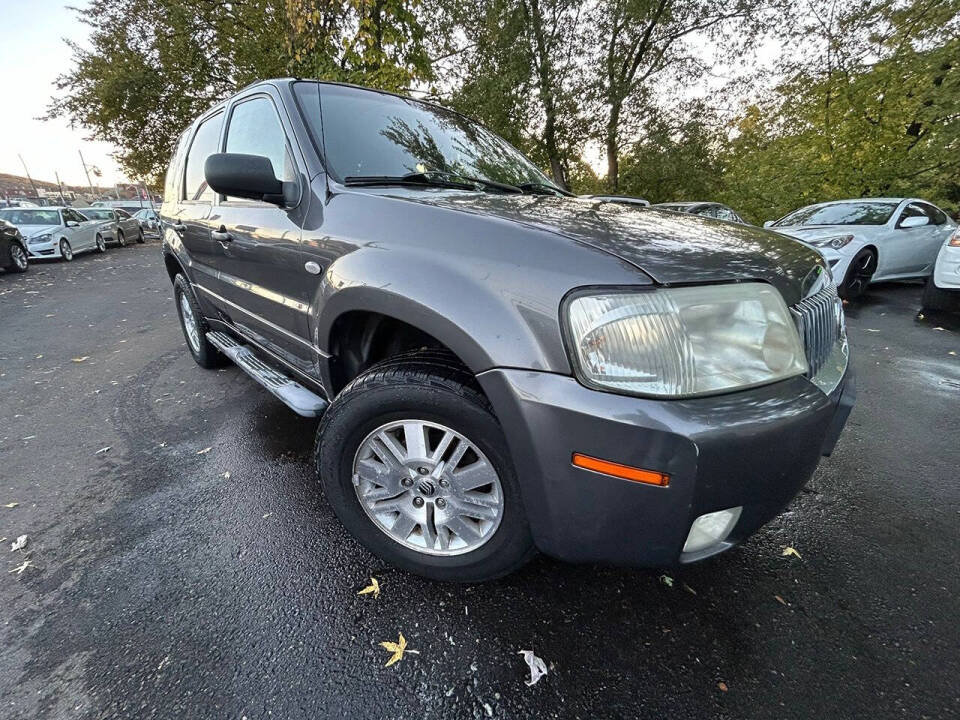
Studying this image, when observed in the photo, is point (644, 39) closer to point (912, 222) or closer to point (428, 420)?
point (912, 222)

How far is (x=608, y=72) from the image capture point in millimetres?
14781

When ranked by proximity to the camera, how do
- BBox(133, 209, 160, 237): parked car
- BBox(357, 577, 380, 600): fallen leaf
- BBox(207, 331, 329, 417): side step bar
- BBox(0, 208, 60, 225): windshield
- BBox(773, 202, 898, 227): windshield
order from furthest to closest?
BBox(133, 209, 160, 237): parked car < BBox(0, 208, 60, 225): windshield < BBox(773, 202, 898, 227): windshield < BBox(207, 331, 329, 417): side step bar < BBox(357, 577, 380, 600): fallen leaf

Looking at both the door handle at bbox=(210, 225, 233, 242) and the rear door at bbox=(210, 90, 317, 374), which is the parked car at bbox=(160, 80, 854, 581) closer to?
the rear door at bbox=(210, 90, 317, 374)

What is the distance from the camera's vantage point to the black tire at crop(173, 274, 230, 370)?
3846 millimetres

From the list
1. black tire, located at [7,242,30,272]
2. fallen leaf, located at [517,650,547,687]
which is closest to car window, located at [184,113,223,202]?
fallen leaf, located at [517,650,547,687]

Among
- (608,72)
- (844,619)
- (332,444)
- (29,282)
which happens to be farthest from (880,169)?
(29,282)

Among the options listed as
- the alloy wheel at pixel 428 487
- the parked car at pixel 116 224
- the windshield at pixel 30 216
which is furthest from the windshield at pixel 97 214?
the alloy wheel at pixel 428 487

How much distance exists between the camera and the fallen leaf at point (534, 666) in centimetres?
147

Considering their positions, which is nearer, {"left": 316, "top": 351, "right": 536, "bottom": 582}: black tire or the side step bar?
{"left": 316, "top": 351, "right": 536, "bottom": 582}: black tire

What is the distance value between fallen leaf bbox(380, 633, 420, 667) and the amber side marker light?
0.91 meters

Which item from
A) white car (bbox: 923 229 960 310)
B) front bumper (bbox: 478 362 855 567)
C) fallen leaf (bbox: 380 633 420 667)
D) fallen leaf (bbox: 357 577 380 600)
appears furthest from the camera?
white car (bbox: 923 229 960 310)

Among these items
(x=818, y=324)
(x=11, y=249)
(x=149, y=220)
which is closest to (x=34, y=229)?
(x=11, y=249)

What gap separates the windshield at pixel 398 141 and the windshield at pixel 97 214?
19.4m

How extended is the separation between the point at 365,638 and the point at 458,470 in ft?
2.16
